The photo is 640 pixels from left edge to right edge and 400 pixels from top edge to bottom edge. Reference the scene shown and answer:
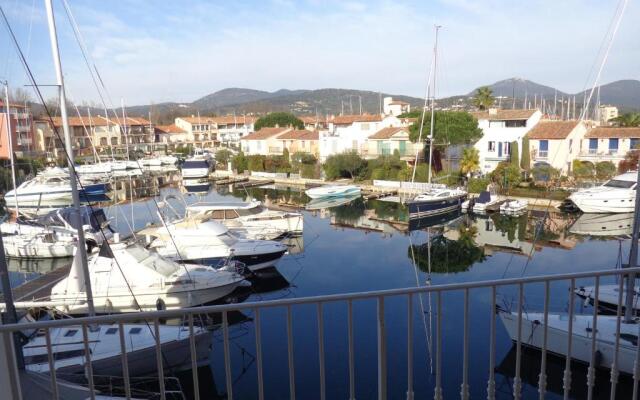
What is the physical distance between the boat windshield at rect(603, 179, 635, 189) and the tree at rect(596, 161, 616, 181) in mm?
2788

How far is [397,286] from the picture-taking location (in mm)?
13203

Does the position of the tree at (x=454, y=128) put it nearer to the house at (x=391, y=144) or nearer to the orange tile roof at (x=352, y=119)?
the house at (x=391, y=144)

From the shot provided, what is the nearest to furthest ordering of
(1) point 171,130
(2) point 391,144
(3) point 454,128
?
(3) point 454,128 → (2) point 391,144 → (1) point 171,130

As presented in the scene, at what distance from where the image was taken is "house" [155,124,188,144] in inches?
2478

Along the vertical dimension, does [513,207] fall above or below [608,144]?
below

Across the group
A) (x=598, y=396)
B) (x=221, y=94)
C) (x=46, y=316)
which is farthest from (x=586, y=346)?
(x=221, y=94)

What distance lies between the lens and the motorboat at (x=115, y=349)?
22.1ft

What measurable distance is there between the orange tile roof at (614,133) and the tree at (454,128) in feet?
20.5

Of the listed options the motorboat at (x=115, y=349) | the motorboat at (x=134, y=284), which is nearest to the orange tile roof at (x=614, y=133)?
the motorboat at (x=134, y=284)

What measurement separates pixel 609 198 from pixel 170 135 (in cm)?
5378

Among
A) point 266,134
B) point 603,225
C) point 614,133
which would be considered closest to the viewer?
point 603,225

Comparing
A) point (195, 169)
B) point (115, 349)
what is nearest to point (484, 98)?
point (195, 169)

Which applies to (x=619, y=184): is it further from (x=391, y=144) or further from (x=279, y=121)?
(x=279, y=121)

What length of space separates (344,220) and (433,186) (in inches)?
243
